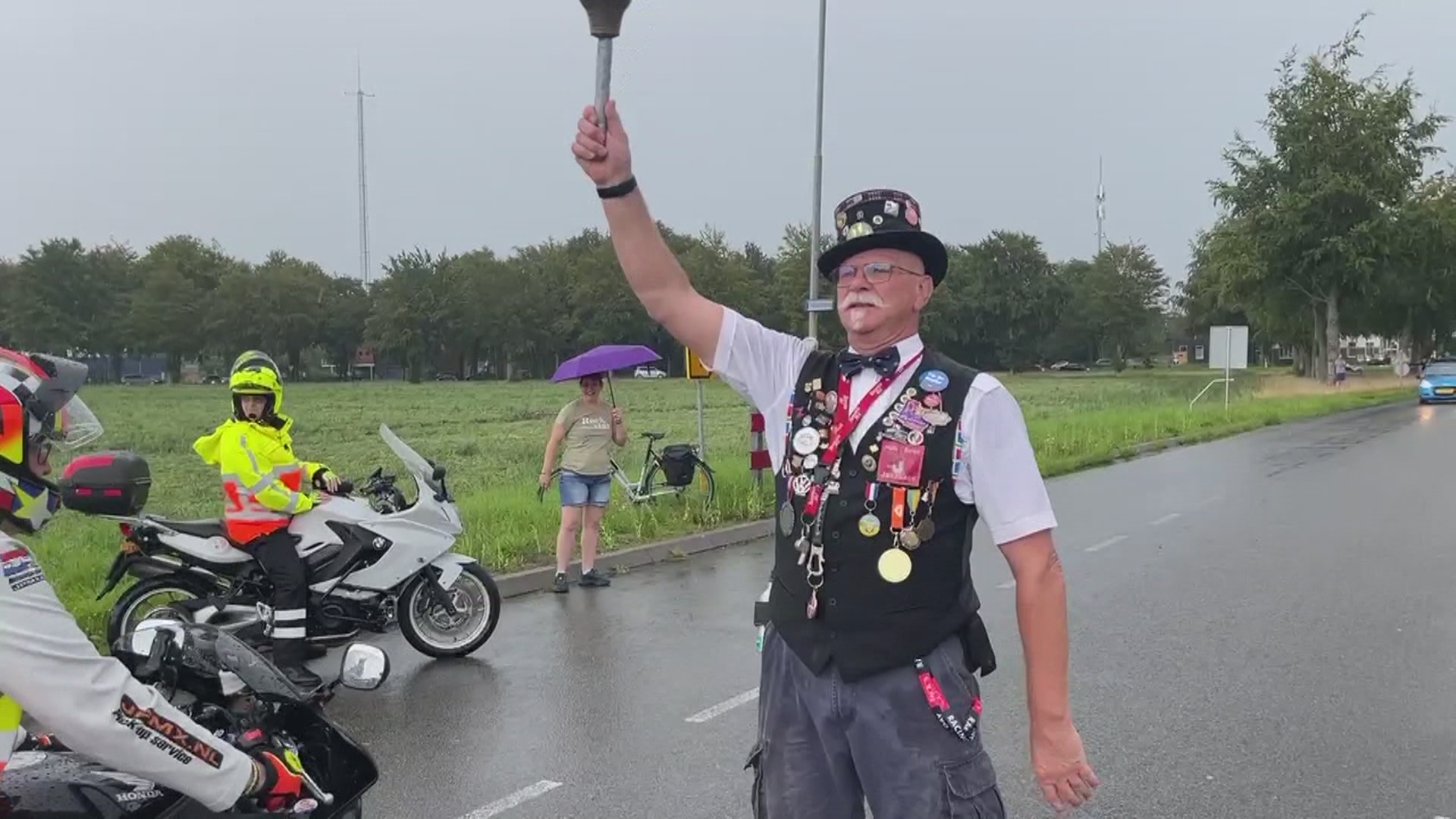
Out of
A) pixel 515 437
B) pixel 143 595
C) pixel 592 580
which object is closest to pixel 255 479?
pixel 143 595

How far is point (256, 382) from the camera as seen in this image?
6.37m

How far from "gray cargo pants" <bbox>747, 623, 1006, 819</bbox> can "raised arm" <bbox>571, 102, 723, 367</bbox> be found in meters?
0.76

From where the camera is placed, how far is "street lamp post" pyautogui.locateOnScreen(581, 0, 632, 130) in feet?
7.23

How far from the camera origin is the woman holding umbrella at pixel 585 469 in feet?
29.7

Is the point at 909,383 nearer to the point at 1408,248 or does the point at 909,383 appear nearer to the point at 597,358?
the point at 597,358

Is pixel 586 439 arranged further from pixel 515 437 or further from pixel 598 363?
pixel 515 437

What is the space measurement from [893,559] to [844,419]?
0.32 metres

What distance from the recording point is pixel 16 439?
7.06 feet

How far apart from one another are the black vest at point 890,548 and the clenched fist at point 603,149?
72cm

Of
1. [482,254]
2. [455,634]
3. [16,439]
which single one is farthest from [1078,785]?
[482,254]

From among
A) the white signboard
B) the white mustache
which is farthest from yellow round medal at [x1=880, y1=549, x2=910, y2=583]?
the white signboard

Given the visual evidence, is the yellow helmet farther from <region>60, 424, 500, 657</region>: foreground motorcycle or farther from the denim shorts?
the denim shorts

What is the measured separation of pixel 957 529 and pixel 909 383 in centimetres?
32

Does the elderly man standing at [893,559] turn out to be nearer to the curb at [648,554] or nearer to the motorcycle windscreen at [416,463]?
the motorcycle windscreen at [416,463]
